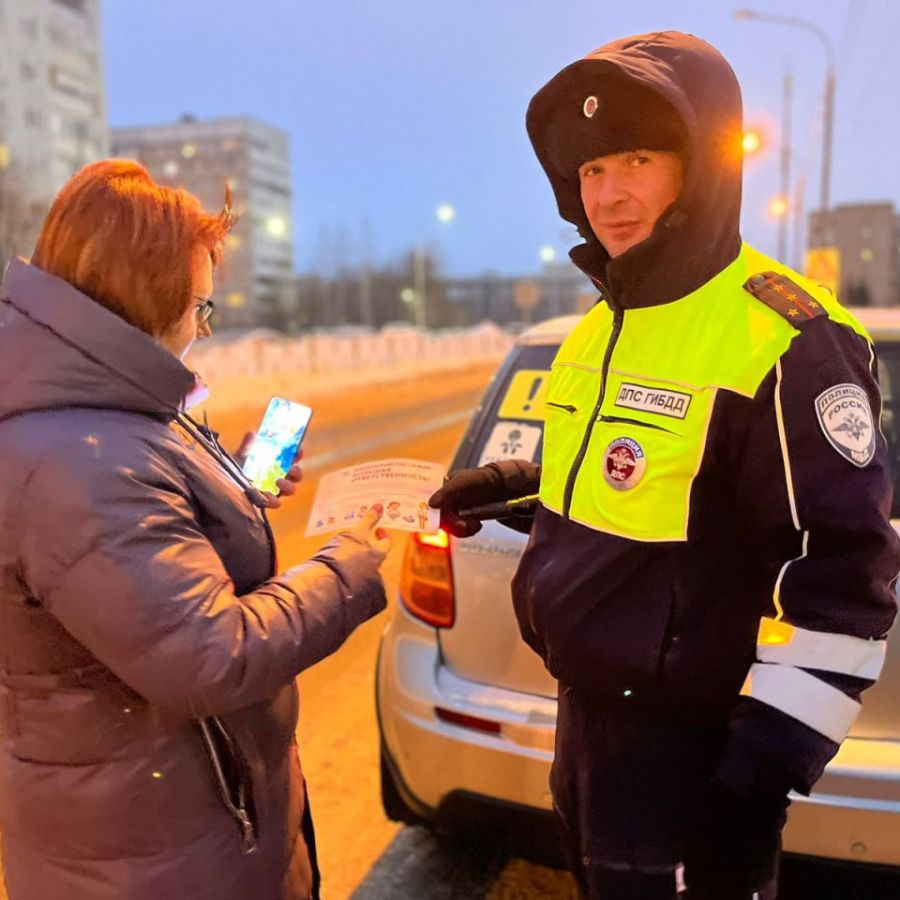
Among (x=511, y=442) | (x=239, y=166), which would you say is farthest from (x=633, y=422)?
(x=239, y=166)

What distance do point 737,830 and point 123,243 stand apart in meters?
1.32

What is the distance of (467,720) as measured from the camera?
2.47 metres

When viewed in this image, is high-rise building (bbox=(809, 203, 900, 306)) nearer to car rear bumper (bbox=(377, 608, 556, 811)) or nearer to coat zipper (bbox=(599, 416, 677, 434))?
car rear bumper (bbox=(377, 608, 556, 811))

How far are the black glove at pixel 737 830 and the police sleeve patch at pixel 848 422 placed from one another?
18.9 inches

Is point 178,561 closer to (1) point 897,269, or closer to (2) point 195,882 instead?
(2) point 195,882

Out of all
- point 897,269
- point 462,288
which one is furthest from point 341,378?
point 462,288

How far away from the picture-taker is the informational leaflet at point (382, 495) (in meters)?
1.82

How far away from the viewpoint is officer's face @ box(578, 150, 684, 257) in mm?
1676

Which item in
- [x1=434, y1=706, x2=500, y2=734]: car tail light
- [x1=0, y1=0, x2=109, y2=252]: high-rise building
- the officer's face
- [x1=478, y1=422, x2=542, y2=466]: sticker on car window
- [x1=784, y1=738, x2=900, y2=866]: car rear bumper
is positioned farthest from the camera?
[x1=0, y1=0, x2=109, y2=252]: high-rise building

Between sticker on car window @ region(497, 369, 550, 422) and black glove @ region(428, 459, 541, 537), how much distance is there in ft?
1.83

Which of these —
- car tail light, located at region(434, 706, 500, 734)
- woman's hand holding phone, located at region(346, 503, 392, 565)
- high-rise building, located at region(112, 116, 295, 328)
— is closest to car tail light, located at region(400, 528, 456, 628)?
car tail light, located at region(434, 706, 500, 734)

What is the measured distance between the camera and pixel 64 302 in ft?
4.57

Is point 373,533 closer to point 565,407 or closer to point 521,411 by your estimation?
point 565,407

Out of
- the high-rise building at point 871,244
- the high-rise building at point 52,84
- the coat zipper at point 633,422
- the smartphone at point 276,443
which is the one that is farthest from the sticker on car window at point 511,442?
the high-rise building at point 871,244
